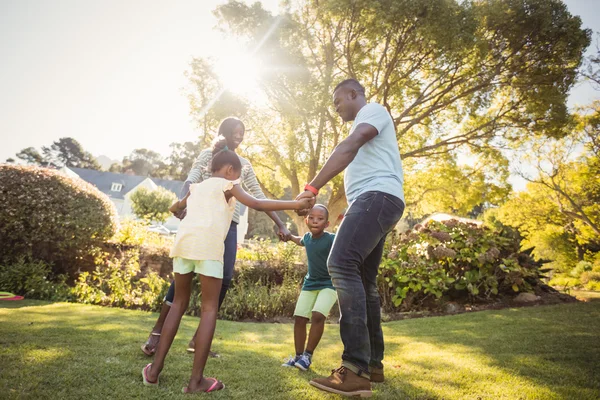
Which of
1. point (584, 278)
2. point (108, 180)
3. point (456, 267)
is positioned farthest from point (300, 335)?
point (108, 180)

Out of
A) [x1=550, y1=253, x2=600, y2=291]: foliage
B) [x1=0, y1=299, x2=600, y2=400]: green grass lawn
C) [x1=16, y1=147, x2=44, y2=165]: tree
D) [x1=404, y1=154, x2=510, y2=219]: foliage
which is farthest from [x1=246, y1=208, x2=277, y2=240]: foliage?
[x1=16, y1=147, x2=44, y2=165]: tree

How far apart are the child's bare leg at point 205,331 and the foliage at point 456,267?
4.84m

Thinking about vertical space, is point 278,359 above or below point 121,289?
below

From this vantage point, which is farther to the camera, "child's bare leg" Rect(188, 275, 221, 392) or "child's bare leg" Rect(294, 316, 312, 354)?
"child's bare leg" Rect(294, 316, 312, 354)

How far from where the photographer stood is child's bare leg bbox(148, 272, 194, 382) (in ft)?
7.27

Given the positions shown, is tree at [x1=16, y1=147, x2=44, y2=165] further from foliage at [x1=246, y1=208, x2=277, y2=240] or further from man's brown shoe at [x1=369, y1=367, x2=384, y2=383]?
man's brown shoe at [x1=369, y1=367, x2=384, y2=383]

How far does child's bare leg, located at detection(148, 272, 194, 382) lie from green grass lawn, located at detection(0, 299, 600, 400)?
14 centimetres

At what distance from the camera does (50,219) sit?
6.57 meters

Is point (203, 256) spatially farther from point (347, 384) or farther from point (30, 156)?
point (30, 156)

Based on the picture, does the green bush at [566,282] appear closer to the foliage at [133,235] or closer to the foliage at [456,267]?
the foliage at [456,267]

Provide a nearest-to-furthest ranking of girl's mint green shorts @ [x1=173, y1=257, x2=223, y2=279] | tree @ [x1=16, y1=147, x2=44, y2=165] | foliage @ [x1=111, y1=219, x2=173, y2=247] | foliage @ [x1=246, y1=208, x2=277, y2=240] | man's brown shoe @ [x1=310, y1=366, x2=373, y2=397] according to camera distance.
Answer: man's brown shoe @ [x1=310, y1=366, x2=373, y2=397]
girl's mint green shorts @ [x1=173, y1=257, x2=223, y2=279]
foliage @ [x1=111, y1=219, x2=173, y2=247]
foliage @ [x1=246, y1=208, x2=277, y2=240]
tree @ [x1=16, y1=147, x2=44, y2=165]

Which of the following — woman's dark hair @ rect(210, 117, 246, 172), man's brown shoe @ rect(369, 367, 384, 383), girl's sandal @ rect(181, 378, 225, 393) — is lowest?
girl's sandal @ rect(181, 378, 225, 393)

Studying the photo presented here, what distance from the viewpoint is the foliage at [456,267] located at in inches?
253

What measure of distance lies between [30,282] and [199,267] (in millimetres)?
5516
